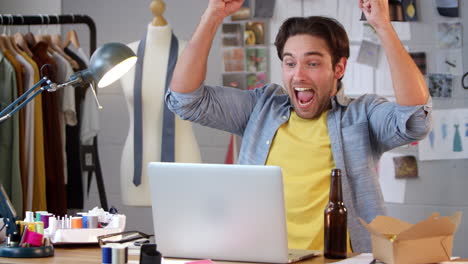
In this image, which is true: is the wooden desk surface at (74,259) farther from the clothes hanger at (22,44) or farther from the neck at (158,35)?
the clothes hanger at (22,44)

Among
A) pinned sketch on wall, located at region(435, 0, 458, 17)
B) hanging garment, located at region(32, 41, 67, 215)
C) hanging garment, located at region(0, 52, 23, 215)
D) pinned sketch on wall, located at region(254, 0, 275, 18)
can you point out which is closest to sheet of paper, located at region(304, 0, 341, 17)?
pinned sketch on wall, located at region(254, 0, 275, 18)

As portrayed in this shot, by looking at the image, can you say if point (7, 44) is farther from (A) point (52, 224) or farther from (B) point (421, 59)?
(B) point (421, 59)

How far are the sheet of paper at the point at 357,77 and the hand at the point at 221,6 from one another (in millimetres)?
1671

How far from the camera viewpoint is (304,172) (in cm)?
246

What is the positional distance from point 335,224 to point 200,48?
849mm

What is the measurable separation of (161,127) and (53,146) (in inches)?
24.0

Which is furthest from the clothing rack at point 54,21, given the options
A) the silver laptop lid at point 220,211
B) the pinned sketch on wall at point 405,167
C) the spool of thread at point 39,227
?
the silver laptop lid at point 220,211

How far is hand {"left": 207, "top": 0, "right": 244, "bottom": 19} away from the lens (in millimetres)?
2529

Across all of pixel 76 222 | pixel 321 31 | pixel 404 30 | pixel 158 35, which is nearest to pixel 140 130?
pixel 158 35

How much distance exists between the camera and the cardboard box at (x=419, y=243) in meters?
1.89

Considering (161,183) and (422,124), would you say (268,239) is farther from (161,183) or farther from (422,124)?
(422,124)

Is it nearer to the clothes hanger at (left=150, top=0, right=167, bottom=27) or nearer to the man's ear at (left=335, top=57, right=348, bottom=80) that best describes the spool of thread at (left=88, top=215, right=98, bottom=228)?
the man's ear at (left=335, top=57, right=348, bottom=80)

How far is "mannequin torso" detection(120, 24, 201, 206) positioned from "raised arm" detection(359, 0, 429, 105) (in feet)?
4.76

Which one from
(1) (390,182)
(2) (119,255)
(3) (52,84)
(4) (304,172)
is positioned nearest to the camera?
(2) (119,255)
